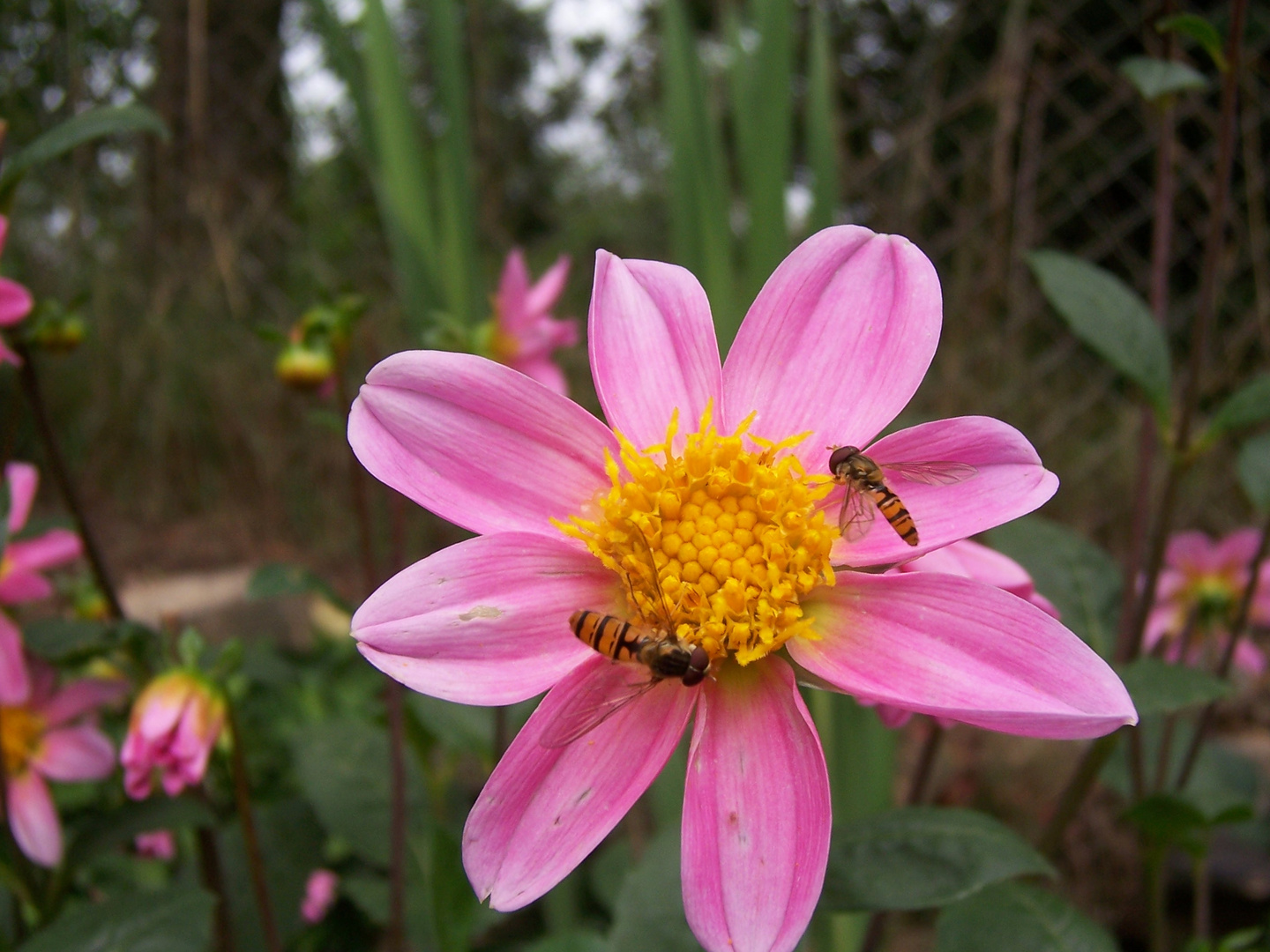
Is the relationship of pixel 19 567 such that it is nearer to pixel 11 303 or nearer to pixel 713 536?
pixel 11 303

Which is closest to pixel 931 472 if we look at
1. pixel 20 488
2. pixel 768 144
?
pixel 768 144

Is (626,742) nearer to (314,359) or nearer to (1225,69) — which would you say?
(314,359)

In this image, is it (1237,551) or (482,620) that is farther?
(1237,551)

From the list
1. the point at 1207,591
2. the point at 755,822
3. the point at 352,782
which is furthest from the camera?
the point at 1207,591

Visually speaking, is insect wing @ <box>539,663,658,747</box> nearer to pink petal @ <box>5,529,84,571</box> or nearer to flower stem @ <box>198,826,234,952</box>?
flower stem @ <box>198,826,234,952</box>

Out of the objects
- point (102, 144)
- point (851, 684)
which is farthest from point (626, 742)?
point (102, 144)

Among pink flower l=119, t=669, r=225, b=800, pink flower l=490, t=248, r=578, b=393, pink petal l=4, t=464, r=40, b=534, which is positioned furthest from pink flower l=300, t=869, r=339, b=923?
pink flower l=490, t=248, r=578, b=393
